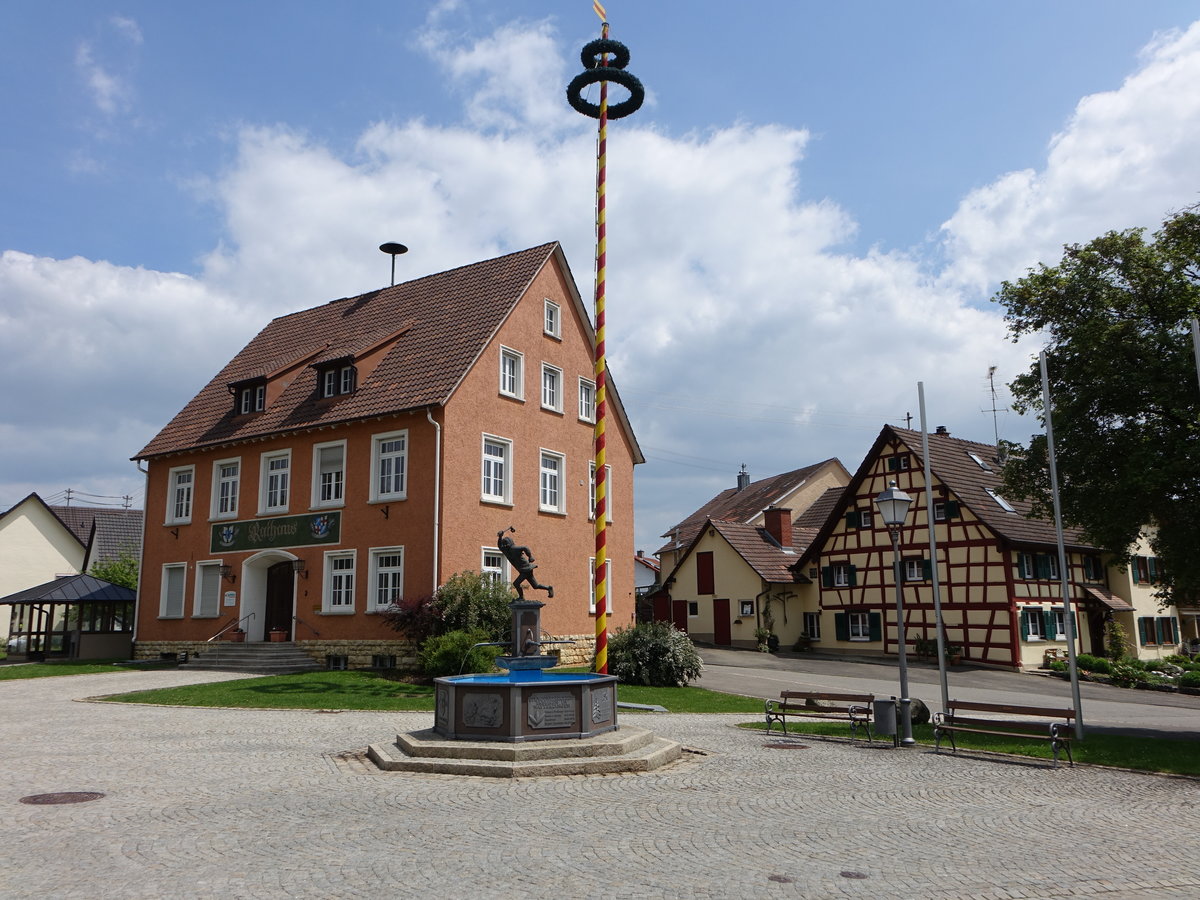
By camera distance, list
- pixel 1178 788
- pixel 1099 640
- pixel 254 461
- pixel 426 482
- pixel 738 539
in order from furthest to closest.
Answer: pixel 738 539, pixel 1099 640, pixel 254 461, pixel 426 482, pixel 1178 788

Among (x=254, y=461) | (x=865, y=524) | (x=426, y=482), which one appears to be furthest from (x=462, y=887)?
(x=865, y=524)

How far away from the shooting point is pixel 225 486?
30.2 meters

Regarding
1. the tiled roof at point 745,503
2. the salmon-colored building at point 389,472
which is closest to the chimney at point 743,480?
the tiled roof at point 745,503

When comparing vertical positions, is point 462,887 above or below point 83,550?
below

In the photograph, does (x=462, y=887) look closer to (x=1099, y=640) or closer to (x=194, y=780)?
(x=194, y=780)

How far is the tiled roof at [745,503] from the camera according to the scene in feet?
175

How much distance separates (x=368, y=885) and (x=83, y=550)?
1965 inches

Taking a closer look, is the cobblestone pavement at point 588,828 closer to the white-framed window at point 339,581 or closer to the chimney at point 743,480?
the white-framed window at point 339,581

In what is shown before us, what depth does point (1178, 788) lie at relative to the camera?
36.3ft

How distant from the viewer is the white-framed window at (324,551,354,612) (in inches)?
1041

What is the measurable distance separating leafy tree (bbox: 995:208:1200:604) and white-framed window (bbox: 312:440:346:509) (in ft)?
59.7

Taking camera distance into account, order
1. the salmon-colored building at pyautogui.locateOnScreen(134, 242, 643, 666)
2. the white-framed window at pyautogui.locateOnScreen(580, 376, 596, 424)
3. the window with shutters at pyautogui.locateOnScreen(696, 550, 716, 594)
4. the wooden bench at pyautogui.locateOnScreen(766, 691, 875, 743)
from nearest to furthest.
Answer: the wooden bench at pyautogui.locateOnScreen(766, 691, 875, 743) → the salmon-colored building at pyautogui.locateOnScreen(134, 242, 643, 666) → the white-framed window at pyautogui.locateOnScreen(580, 376, 596, 424) → the window with shutters at pyautogui.locateOnScreen(696, 550, 716, 594)

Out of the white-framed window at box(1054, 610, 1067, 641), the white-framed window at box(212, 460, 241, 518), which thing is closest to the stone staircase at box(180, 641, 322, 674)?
the white-framed window at box(212, 460, 241, 518)

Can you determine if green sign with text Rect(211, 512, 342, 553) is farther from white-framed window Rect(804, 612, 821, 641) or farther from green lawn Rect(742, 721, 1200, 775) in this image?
white-framed window Rect(804, 612, 821, 641)
